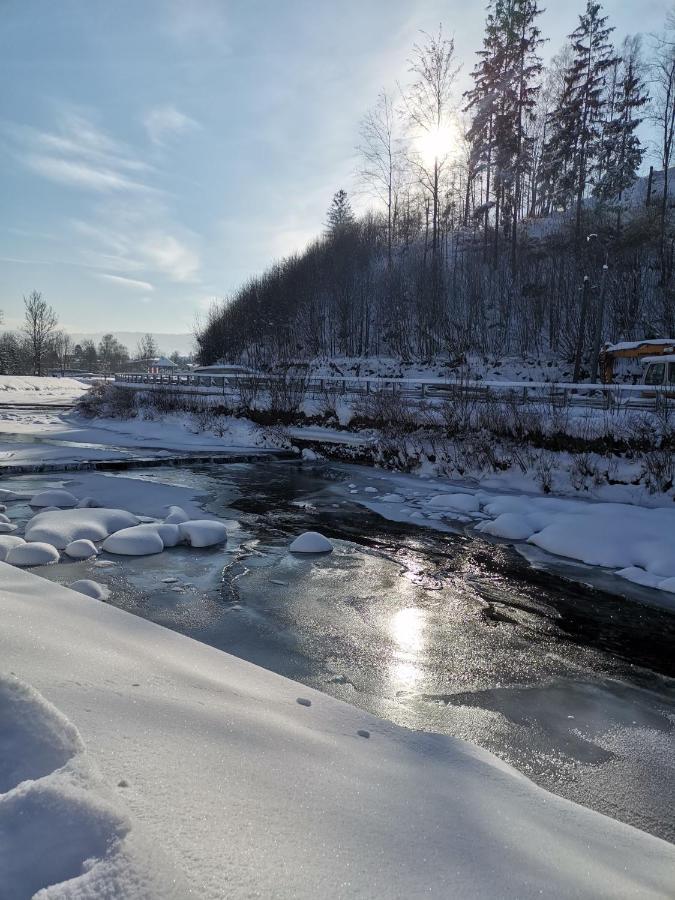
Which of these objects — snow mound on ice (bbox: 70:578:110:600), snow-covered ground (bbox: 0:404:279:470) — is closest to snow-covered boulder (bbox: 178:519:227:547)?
snow mound on ice (bbox: 70:578:110:600)

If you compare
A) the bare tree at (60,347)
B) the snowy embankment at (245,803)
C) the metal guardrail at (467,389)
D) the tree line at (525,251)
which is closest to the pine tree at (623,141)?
the tree line at (525,251)

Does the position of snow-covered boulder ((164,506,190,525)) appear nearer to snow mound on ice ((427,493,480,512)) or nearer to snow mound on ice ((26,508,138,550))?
snow mound on ice ((26,508,138,550))

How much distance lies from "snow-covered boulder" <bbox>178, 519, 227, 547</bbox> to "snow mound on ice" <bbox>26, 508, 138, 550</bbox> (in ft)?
3.53

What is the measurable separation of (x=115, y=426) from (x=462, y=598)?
85.3ft

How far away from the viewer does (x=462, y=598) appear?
6812 mm

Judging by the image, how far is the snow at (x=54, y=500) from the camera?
1012cm

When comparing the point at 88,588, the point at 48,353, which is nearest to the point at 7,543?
the point at 88,588

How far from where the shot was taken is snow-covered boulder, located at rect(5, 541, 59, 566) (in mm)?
6648

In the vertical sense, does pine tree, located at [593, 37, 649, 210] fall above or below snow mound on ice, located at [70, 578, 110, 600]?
above

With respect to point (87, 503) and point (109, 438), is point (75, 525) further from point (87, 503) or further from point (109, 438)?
point (109, 438)

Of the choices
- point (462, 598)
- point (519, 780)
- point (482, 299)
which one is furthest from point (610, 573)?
point (482, 299)

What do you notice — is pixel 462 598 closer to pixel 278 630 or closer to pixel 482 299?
pixel 278 630

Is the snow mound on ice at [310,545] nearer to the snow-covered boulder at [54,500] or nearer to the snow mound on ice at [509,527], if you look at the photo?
the snow mound on ice at [509,527]

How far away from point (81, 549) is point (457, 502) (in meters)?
8.02
